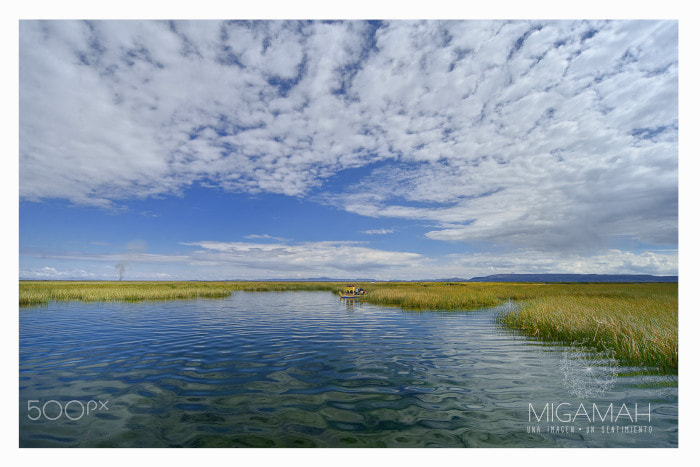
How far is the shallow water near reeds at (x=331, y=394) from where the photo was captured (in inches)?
245

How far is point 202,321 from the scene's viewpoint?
843 inches

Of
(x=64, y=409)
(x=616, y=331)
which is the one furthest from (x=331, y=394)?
(x=616, y=331)

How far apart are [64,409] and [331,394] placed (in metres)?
6.59

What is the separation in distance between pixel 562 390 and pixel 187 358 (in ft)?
43.1

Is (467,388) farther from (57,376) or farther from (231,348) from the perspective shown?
(57,376)

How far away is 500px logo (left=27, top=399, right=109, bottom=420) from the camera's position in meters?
6.98

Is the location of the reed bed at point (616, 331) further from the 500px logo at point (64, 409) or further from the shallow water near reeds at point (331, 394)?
the 500px logo at point (64, 409)

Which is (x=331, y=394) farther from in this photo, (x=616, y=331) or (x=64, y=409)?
(x=616, y=331)

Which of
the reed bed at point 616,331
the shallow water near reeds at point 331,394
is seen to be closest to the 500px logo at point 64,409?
the shallow water near reeds at point 331,394

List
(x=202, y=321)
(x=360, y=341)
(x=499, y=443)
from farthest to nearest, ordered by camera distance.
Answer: (x=202, y=321) → (x=360, y=341) → (x=499, y=443)

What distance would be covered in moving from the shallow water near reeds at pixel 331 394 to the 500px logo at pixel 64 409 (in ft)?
0.13

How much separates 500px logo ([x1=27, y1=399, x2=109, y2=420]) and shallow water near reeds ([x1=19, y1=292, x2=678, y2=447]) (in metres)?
0.04

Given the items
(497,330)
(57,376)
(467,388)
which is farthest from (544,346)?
(57,376)

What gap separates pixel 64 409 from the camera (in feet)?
24.2
